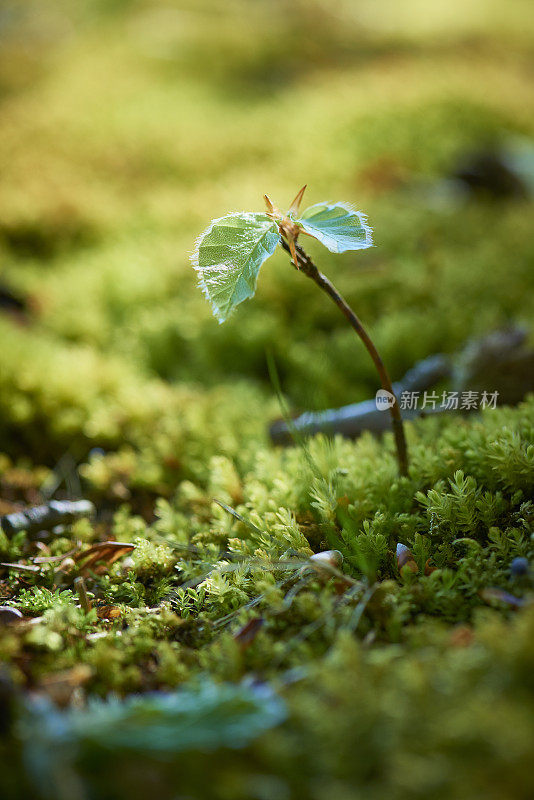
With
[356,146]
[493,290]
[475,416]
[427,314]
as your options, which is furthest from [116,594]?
[356,146]

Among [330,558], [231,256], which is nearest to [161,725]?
[330,558]

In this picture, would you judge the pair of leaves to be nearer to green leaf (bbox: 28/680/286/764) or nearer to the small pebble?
the small pebble

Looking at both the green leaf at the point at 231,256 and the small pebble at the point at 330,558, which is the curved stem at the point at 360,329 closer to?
the green leaf at the point at 231,256

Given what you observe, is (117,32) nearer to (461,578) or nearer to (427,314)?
(427,314)

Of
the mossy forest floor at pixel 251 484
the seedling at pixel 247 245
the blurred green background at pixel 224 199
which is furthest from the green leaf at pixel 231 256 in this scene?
the blurred green background at pixel 224 199

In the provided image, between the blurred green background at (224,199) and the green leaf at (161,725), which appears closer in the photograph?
the green leaf at (161,725)
